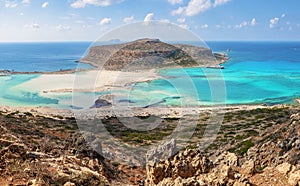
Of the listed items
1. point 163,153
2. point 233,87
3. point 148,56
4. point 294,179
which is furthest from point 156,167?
point 148,56

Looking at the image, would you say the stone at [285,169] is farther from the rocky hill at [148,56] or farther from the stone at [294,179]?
the rocky hill at [148,56]

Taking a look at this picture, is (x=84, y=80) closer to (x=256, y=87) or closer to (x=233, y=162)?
(x=256, y=87)

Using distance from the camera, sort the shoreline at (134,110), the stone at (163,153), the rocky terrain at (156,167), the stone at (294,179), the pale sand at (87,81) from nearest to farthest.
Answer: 1. the stone at (294,179)
2. the rocky terrain at (156,167)
3. the stone at (163,153)
4. the shoreline at (134,110)
5. the pale sand at (87,81)

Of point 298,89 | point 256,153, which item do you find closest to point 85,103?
point 256,153

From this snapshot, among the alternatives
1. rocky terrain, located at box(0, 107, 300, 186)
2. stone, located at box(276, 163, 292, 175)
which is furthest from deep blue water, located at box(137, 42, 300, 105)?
stone, located at box(276, 163, 292, 175)

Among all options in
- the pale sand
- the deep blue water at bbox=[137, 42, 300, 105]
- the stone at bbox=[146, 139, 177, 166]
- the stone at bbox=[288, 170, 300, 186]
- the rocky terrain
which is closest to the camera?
the stone at bbox=[288, 170, 300, 186]

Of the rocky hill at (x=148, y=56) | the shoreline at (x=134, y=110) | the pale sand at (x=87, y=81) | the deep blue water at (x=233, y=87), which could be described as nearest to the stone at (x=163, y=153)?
the shoreline at (x=134, y=110)

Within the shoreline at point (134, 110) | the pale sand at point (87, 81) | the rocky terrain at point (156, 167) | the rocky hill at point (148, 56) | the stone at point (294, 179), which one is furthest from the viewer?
the rocky hill at point (148, 56)

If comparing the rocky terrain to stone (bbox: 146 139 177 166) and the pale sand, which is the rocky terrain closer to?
stone (bbox: 146 139 177 166)
